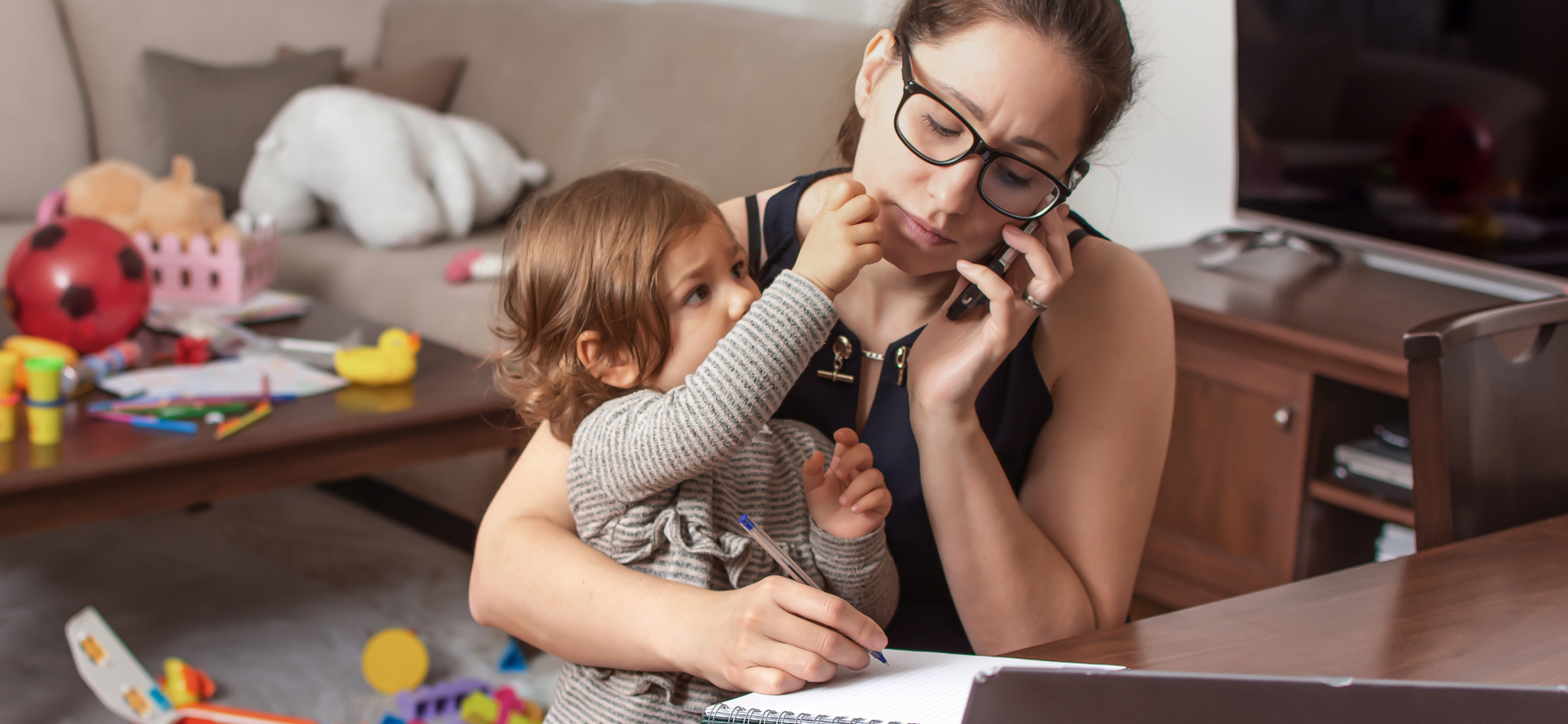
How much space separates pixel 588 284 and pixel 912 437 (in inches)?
12.6

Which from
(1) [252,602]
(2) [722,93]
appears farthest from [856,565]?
(2) [722,93]

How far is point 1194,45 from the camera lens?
2.56 metres

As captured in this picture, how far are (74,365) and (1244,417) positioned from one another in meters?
1.81

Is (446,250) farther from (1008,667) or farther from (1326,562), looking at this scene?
(1008,667)

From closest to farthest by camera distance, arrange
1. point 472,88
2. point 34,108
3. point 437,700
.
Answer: point 437,700
point 34,108
point 472,88

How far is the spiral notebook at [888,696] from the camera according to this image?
64 centimetres

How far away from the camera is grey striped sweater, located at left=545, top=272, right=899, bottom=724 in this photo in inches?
32.4

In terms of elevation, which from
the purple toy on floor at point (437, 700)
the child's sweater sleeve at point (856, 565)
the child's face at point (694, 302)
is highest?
the child's face at point (694, 302)

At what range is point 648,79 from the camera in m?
2.99

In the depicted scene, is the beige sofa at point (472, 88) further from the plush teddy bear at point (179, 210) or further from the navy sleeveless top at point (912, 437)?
the navy sleeveless top at point (912, 437)

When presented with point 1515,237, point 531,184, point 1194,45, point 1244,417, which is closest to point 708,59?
point 531,184

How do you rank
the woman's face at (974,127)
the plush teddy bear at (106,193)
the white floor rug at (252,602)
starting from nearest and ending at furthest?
the woman's face at (974,127), the white floor rug at (252,602), the plush teddy bear at (106,193)

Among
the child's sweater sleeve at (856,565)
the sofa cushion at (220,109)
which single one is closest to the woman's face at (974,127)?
the child's sweater sleeve at (856,565)

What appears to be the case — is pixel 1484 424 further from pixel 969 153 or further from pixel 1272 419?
pixel 1272 419
